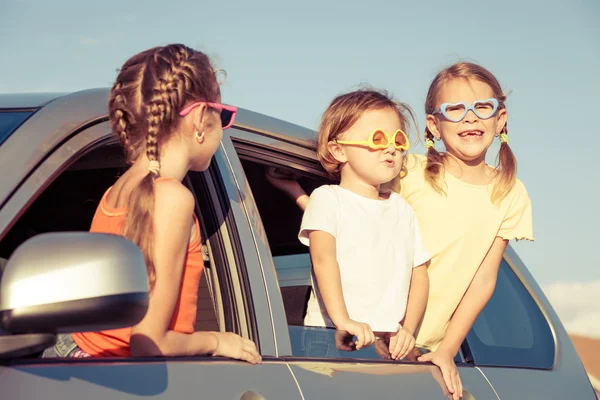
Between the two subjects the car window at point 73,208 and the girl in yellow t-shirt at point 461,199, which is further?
the girl in yellow t-shirt at point 461,199

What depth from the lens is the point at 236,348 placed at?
2.46m

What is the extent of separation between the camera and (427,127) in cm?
409

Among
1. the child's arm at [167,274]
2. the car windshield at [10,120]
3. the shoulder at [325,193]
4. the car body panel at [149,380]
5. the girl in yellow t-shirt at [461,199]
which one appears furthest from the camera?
the girl in yellow t-shirt at [461,199]

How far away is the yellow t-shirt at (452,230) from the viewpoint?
12.0ft

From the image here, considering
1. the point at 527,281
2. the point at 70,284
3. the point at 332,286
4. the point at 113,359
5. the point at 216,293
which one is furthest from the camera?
the point at 527,281

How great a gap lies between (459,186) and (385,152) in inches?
19.3

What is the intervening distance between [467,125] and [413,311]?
0.86 metres

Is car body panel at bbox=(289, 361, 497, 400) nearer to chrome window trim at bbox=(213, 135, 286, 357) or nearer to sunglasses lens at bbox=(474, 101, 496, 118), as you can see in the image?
chrome window trim at bbox=(213, 135, 286, 357)

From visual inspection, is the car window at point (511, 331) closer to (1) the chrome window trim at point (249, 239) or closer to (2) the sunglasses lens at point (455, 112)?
(2) the sunglasses lens at point (455, 112)

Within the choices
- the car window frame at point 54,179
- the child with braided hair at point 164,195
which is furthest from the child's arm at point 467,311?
the car window frame at point 54,179

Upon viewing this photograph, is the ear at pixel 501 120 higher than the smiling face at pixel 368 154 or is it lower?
higher

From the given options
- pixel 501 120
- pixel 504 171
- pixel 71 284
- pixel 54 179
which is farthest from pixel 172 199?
pixel 501 120

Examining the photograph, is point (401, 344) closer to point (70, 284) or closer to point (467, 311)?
point (467, 311)

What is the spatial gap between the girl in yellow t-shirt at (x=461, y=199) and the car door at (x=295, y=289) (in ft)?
0.51
